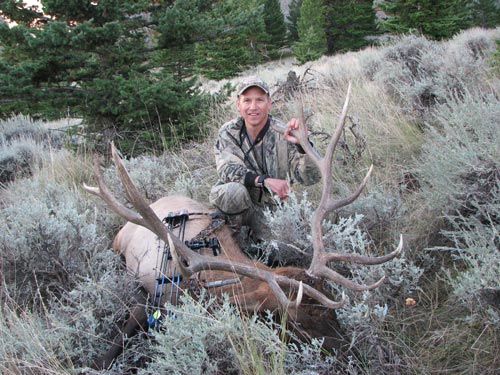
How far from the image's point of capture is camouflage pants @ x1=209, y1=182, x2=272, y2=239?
11.5ft

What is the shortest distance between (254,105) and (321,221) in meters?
1.39

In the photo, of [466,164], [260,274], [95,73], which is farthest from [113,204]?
[95,73]

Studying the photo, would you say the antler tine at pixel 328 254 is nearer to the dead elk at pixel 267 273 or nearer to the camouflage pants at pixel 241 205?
the dead elk at pixel 267 273

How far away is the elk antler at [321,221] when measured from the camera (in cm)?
214

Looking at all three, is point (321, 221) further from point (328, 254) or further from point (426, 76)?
point (426, 76)

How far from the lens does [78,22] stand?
18.6 ft

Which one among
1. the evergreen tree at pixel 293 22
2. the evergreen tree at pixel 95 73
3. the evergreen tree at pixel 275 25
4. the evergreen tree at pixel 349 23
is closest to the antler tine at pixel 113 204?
the evergreen tree at pixel 95 73

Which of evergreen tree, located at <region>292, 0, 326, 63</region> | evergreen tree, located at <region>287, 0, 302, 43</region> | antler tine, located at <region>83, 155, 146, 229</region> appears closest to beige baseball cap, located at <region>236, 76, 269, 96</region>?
antler tine, located at <region>83, 155, 146, 229</region>

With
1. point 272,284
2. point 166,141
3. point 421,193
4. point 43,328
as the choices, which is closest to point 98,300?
point 43,328

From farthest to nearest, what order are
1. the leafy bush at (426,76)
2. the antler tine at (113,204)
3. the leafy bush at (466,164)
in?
the leafy bush at (426,76), the leafy bush at (466,164), the antler tine at (113,204)

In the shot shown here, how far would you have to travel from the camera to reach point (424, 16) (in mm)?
14586

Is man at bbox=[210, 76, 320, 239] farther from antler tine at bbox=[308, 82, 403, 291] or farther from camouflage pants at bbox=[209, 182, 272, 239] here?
antler tine at bbox=[308, 82, 403, 291]

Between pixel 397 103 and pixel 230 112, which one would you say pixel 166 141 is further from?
pixel 397 103

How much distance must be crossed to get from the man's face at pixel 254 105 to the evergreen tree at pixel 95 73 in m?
2.33
